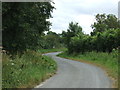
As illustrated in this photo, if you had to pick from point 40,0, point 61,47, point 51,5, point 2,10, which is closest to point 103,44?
point 51,5

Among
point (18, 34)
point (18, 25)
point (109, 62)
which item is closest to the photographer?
point (18, 25)

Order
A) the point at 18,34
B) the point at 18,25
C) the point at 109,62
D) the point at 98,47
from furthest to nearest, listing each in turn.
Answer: the point at 98,47
the point at 109,62
the point at 18,34
the point at 18,25

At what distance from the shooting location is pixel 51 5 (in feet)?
46.6

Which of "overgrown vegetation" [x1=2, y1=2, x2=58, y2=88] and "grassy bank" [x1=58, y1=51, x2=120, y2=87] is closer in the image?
"overgrown vegetation" [x1=2, y1=2, x2=58, y2=88]

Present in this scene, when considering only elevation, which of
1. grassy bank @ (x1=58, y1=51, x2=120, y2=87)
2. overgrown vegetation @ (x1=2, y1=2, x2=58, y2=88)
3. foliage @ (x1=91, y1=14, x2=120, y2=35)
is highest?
foliage @ (x1=91, y1=14, x2=120, y2=35)

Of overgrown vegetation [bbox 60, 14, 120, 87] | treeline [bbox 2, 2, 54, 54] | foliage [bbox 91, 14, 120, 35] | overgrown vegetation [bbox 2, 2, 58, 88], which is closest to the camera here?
treeline [bbox 2, 2, 54, 54]

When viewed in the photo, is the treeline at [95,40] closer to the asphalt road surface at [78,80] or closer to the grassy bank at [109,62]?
the grassy bank at [109,62]

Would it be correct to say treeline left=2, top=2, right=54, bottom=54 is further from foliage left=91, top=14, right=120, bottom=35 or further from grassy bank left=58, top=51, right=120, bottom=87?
foliage left=91, top=14, right=120, bottom=35

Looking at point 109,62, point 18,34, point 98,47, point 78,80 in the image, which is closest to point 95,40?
point 98,47

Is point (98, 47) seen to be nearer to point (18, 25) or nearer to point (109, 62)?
point (109, 62)

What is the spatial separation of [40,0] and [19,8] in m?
2.05

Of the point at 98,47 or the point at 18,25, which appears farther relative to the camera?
the point at 98,47

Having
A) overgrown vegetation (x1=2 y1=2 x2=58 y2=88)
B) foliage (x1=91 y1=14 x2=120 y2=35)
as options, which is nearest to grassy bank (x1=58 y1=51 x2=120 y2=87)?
overgrown vegetation (x1=2 y1=2 x2=58 y2=88)

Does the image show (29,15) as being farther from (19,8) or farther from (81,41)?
(81,41)
